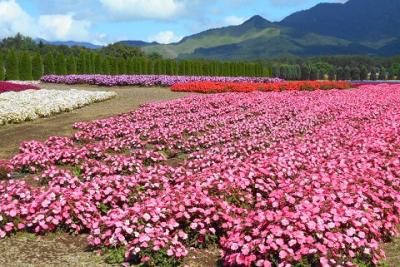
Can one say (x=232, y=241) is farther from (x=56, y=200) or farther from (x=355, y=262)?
(x=56, y=200)

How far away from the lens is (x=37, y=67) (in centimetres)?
4884

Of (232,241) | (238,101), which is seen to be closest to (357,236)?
(232,241)

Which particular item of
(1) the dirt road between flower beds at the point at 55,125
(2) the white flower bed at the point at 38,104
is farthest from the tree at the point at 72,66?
(1) the dirt road between flower beds at the point at 55,125

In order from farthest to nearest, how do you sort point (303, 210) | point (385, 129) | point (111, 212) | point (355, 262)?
point (385, 129)
point (111, 212)
point (303, 210)
point (355, 262)

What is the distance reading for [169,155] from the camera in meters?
14.0

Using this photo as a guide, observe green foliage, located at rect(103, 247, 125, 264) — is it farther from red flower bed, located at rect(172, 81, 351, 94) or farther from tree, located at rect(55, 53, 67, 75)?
tree, located at rect(55, 53, 67, 75)

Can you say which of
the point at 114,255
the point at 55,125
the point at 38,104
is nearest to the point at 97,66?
the point at 38,104

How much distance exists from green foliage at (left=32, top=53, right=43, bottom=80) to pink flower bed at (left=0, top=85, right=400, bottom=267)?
35.3 m

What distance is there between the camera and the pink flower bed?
22.1 feet

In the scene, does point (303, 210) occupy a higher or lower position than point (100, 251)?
higher

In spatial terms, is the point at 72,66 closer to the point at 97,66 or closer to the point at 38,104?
the point at 97,66

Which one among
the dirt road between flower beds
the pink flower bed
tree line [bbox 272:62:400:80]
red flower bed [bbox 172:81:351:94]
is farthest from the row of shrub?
tree line [bbox 272:62:400:80]

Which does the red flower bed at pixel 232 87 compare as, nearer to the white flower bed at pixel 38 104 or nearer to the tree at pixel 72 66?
the white flower bed at pixel 38 104

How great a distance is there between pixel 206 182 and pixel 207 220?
1482 millimetres
